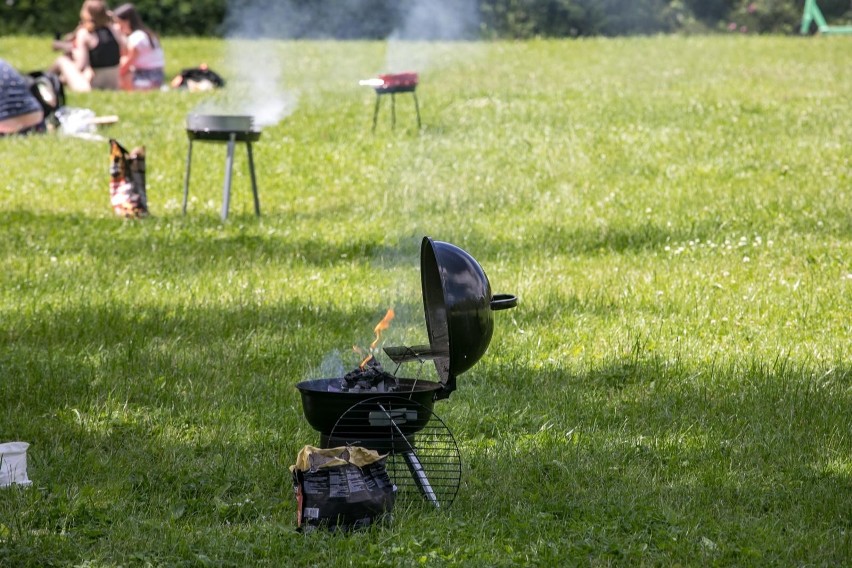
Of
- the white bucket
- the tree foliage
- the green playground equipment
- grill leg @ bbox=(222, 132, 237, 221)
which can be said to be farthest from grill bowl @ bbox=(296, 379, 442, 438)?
the green playground equipment

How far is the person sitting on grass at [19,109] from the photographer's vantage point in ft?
50.1

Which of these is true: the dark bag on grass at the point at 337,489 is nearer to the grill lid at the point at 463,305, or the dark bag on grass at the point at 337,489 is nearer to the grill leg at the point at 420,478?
the grill leg at the point at 420,478

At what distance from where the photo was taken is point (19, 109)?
1546 cm

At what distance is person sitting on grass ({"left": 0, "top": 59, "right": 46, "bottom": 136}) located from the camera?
15258 millimetres

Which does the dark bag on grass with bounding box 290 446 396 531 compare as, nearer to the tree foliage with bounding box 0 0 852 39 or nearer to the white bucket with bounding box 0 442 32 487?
the white bucket with bounding box 0 442 32 487

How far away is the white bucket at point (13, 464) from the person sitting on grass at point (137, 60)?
1667 cm

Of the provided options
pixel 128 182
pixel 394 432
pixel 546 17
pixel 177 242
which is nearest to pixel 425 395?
pixel 394 432

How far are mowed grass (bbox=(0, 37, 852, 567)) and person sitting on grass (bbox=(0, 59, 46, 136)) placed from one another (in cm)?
63

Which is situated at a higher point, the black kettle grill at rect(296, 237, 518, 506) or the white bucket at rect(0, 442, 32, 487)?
the black kettle grill at rect(296, 237, 518, 506)

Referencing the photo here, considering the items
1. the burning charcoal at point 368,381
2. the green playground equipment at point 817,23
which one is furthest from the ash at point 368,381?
the green playground equipment at point 817,23

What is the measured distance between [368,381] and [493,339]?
241cm

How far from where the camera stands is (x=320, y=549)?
4105 mm

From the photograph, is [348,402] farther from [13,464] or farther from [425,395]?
[13,464]

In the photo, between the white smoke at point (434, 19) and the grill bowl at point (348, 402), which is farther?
the white smoke at point (434, 19)
